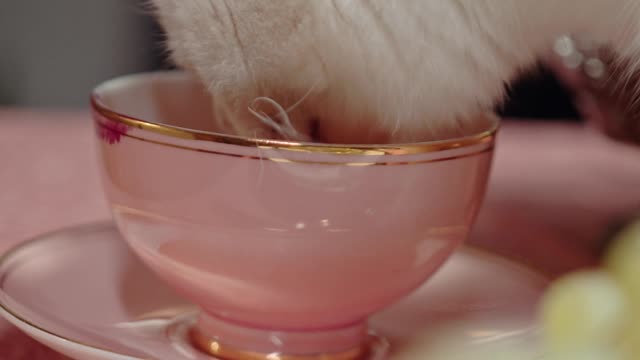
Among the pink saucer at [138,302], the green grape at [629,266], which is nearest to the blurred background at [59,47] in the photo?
the pink saucer at [138,302]

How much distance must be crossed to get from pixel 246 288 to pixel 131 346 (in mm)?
57

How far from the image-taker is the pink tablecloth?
56 centimetres

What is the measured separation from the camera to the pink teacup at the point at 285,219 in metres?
0.32

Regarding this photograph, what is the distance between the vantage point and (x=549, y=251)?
0.55m

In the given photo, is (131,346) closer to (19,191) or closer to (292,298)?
(292,298)

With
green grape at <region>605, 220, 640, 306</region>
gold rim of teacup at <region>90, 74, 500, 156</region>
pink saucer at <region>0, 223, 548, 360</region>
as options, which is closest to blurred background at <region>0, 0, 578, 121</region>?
pink saucer at <region>0, 223, 548, 360</region>

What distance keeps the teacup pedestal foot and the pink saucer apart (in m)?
0.01

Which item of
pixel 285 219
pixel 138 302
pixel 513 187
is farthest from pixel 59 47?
pixel 285 219

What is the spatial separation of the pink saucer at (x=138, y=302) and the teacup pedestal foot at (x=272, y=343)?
0.01 metres

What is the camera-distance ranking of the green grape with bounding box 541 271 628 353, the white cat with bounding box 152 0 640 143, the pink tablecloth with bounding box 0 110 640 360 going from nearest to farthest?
the green grape with bounding box 541 271 628 353 → the white cat with bounding box 152 0 640 143 → the pink tablecloth with bounding box 0 110 640 360

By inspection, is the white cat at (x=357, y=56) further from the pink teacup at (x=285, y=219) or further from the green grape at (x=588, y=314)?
the green grape at (x=588, y=314)

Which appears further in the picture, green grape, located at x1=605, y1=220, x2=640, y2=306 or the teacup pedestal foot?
the teacup pedestal foot

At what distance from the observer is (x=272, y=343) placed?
0.38 m

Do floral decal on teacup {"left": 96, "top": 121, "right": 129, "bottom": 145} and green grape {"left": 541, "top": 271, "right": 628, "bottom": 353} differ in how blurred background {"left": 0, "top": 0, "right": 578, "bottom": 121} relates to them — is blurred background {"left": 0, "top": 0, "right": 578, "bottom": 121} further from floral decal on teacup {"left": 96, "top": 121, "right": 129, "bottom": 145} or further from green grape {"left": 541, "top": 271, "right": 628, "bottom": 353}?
green grape {"left": 541, "top": 271, "right": 628, "bottom": 353}
